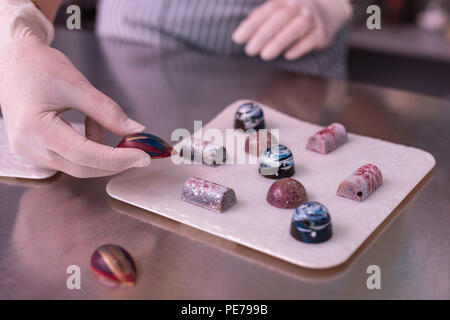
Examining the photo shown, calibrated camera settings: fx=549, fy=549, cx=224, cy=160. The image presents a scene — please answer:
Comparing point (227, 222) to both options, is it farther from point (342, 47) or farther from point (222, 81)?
A: point (342, 47)

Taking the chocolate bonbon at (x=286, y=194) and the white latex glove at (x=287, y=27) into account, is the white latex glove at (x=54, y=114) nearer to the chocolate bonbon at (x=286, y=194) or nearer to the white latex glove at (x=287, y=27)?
the chocolate bonbon at (x=286, y=194)

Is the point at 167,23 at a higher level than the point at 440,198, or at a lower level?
higher

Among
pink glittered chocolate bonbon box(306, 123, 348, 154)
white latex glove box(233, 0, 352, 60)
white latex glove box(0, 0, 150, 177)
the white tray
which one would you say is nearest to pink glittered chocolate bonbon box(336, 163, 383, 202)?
the white tray

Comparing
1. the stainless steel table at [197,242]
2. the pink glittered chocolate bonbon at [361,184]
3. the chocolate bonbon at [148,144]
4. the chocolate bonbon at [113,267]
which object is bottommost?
the stainless steel table at [197,242]

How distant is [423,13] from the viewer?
268 centimetres

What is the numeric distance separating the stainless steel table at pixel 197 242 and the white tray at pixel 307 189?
17 mm

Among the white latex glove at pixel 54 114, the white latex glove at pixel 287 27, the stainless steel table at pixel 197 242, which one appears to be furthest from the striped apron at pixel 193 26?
the white latex glove at pixel 54 114

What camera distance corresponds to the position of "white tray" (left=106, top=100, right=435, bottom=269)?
82 centimetres

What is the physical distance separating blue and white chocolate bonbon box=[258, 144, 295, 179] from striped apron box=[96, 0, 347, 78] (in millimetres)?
661

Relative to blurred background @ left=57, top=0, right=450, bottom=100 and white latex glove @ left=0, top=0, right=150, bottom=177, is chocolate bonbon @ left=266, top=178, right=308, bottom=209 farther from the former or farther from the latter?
blurred background @ left=57, top=0, right=450, bottom=100

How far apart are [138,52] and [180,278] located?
3.22 feet

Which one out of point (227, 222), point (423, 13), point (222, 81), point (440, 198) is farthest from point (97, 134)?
point (423, 13)

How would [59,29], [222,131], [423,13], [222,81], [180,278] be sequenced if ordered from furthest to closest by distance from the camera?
[423,13], [59,29], [222,81], [222,131], [180,278]

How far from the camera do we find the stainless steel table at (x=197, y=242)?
760 mm
